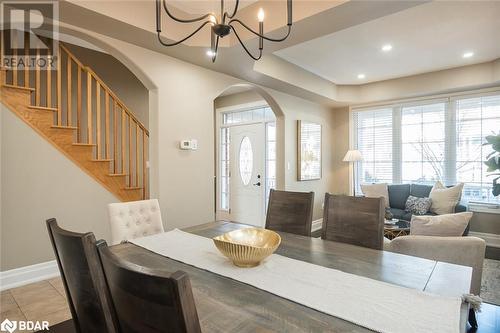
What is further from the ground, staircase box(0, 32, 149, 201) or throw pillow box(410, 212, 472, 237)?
staircase box(0, 32, 149, 201)

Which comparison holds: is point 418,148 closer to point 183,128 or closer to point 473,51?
point 473,51

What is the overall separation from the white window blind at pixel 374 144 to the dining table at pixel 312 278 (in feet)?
13.9

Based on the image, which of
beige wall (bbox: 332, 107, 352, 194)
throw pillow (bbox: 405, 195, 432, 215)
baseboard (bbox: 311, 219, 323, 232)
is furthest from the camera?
beige wall (bbox: 332, 107, 352, 194)

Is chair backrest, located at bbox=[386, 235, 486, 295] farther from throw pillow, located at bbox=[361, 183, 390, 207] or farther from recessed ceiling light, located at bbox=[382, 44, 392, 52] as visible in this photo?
throw pillow, located at bbox=[361, 183, 390, 207]

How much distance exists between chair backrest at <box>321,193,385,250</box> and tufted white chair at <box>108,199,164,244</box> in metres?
1.35

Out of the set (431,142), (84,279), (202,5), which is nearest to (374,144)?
(431,142)

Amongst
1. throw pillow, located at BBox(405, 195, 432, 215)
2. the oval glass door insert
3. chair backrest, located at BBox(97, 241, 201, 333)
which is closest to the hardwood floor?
chair backrest, located at BBox(97, 241, 201, 333)

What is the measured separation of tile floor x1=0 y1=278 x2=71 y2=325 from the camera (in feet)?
7.33

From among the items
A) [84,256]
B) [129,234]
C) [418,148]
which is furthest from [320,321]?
[418,148]

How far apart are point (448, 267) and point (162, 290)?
56.1 inches

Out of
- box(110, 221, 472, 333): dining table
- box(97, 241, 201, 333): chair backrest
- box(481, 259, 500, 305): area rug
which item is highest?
box(97, 241, 201, 333): chair backrest

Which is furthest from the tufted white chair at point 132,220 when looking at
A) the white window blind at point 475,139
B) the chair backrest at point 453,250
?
the white window blind at point 475,139

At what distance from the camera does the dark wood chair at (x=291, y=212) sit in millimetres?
2172

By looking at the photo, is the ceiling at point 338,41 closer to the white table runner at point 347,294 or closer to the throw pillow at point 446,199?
the throw pillow at point 446,199
